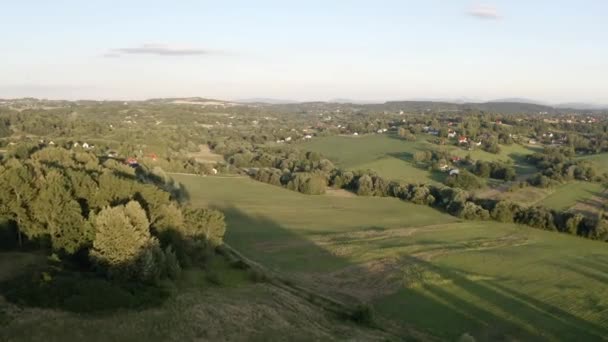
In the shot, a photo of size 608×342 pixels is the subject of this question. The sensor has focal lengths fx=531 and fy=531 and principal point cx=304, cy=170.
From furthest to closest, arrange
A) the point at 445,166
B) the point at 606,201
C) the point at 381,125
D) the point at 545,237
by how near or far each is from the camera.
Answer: the point at 381,125, the point at 445,166, the point at 606,201, the point at 545,237

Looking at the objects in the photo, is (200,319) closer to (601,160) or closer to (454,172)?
(454,172)

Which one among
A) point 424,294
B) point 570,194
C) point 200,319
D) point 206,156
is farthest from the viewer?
point 206,156

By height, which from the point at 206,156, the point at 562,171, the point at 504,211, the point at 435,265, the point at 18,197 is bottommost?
the point at 435,265

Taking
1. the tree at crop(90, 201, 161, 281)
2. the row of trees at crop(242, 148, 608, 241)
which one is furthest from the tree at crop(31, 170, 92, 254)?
the row of trees at crop(242, 148, 608, 241)

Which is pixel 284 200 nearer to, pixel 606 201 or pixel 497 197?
pixel 497 197

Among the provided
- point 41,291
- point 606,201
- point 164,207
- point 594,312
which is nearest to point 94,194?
A: point 164,207

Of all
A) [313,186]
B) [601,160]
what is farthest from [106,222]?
[601,160]

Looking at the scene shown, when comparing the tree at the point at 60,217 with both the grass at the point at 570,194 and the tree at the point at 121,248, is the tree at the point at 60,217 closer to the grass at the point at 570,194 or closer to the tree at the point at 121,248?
the tree at the point at 121,248
